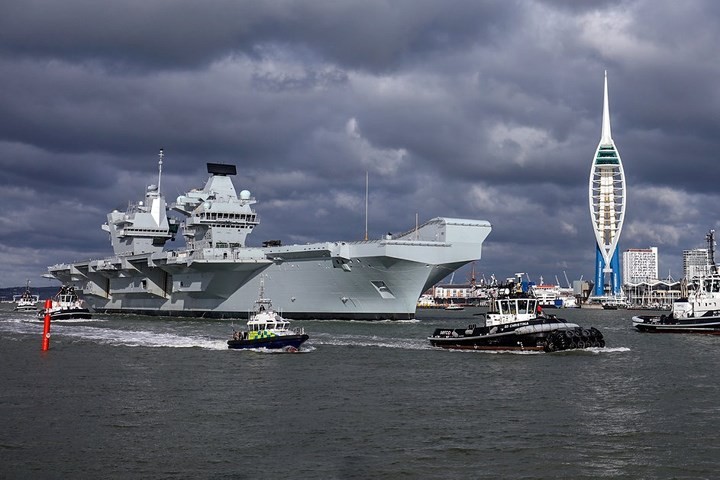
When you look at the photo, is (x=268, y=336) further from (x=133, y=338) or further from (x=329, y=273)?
(x=329, y=273)

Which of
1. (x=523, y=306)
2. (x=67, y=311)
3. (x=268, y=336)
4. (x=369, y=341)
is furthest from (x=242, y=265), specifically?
(x=523, y=306)

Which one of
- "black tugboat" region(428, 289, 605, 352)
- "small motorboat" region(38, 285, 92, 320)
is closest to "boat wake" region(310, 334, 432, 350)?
"black tugboat" region(428, 289, 605, 352)

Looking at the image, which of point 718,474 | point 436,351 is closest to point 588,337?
point 436,351

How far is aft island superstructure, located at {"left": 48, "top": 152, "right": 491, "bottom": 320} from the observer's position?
47.2 metres

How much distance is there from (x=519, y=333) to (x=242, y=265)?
84.0 feet

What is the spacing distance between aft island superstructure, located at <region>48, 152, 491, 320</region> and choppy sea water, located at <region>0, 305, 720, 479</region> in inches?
597

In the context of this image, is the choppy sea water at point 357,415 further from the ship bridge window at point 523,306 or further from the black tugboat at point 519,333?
the ship bridge window at point 523,306

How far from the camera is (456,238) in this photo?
4766 cm

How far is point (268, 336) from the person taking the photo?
1254 inches

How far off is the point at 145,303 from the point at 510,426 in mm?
56920

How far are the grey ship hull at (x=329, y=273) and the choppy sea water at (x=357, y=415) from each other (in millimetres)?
14482

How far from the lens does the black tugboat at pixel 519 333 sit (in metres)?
32.3

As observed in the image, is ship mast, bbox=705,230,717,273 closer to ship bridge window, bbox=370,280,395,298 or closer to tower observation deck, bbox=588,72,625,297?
ship bridge window, bbox=370,280,395,298

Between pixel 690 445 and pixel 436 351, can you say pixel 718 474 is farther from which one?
pixel 436 351
